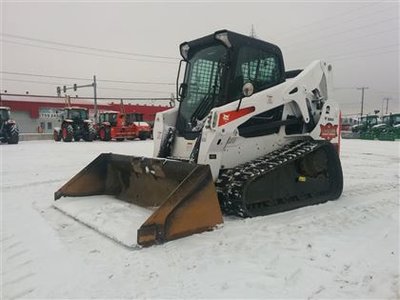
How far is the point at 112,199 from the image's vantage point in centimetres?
596

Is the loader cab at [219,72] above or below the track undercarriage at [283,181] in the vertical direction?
above

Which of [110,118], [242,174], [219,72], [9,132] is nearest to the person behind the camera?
[242,174]

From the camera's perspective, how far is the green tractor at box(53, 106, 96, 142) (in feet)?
84.9

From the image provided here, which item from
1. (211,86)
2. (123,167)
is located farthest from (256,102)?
(123,167)

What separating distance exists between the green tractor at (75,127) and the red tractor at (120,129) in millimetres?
857

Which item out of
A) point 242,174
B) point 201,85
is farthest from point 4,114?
point 242,174

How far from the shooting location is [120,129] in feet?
87.0

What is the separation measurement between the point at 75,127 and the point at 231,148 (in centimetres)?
2291

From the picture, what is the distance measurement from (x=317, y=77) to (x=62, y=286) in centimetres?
516

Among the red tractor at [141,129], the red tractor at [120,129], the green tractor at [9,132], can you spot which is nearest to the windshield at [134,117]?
the red tractor at [141,129]

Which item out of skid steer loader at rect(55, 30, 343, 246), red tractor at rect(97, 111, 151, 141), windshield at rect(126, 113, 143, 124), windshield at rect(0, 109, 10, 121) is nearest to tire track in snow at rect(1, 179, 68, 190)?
skid steer loader at rect(55, 30, 343, 246)

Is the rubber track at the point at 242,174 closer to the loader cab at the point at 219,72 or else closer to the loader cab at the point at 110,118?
the loader cab at the point at 219,72

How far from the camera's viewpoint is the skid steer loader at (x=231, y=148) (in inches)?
194

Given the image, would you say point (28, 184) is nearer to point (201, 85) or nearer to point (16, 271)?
point (201, 85)
